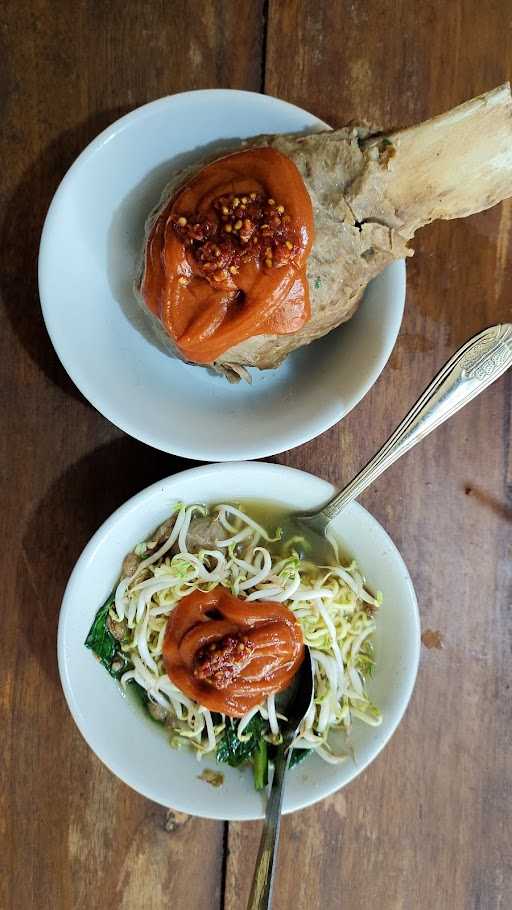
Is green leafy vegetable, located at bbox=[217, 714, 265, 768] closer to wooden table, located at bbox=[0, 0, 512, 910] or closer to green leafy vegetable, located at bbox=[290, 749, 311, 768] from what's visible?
green leafy vegetable, located at bbox=[290, 749, 311, 768]

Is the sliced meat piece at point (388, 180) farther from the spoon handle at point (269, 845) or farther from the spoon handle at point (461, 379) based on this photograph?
the spoon handle at point (269, 845)

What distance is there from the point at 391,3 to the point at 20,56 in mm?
1033

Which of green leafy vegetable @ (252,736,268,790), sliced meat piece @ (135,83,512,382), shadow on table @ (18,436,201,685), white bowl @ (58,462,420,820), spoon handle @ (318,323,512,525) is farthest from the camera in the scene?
shadow on table @ (18,436,201,685)

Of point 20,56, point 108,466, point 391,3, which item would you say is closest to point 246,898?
point 108,466

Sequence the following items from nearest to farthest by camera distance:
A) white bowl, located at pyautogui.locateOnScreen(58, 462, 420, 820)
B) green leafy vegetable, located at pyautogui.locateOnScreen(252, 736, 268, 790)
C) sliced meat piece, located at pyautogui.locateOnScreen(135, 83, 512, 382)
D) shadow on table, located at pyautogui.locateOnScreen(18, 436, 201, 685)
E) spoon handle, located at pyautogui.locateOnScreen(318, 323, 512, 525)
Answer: sliced meat piece, located at pyautogui.locateOnScreen(135, 83, 512, 382), spoon handle, located at pyautogui.locateOnScreen(318, 323, 512, 525), white bowl, located at pyautogui.locateOnScreen(58, 462, 420, 820), green leafy vegetable, located at pyautogui.locateOnScreen(252, 736, 268, 790), shadow on table, located at pyautogui.locateOnScreen(18, 436, 201, 685)

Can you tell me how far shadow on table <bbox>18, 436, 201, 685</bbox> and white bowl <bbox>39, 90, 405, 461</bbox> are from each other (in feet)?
0.90

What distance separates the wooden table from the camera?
200 cm

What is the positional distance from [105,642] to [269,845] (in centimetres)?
66

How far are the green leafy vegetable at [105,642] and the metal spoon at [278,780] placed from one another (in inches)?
Answer: 18.2

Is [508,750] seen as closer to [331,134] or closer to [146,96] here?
[331,134]

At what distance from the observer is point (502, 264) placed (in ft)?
6.90

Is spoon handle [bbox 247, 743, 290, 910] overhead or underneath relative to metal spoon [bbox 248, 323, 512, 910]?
underneath

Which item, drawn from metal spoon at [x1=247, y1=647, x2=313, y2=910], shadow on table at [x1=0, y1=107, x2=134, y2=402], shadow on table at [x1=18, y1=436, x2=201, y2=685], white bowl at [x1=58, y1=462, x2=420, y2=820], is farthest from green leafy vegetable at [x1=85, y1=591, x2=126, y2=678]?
shadow on table at [x1=0, y1=107, x2=134, y2=402]

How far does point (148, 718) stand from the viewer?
2.00 meters
